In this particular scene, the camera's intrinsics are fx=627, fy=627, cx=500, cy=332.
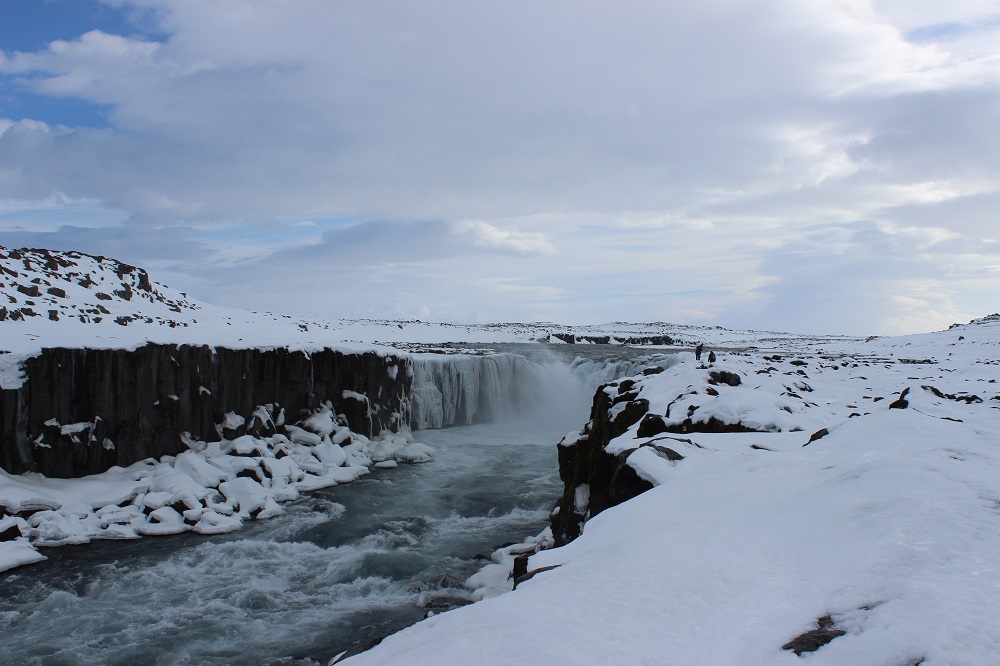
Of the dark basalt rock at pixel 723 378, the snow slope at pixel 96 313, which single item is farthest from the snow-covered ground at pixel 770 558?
the snow slope at pixel 96 313

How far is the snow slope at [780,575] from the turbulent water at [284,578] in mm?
7522

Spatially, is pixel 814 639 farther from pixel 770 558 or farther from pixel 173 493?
pixel 173 493

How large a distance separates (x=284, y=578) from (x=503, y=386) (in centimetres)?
2683

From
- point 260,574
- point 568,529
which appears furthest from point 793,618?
point 260,574

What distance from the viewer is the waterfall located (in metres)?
36.8

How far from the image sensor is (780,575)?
4.63m

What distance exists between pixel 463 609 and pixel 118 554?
48.4ft

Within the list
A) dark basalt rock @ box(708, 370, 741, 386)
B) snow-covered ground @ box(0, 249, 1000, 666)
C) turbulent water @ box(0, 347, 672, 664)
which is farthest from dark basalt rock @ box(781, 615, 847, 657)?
dark basalt rock @ box(708, 370, 741, 386)

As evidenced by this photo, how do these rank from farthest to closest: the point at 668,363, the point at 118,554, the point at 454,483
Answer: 1. the point at 668,363
2. the point at 454,483
3. the point at 118,554

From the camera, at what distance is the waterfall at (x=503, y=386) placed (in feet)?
121

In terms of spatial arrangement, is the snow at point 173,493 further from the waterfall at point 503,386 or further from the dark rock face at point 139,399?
the waterfall at point 503,386

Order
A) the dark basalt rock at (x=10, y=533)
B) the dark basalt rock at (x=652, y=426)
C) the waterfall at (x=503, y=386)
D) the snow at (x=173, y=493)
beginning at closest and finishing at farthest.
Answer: the dark basalt rock at (x=652, y=426), the dark basalt rock at (x=10, y=533), the snow at (x=173, y=493), the waterfall at (x=503, y=386)

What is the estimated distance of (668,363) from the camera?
37.2m

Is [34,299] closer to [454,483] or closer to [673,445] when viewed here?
[454,483]
